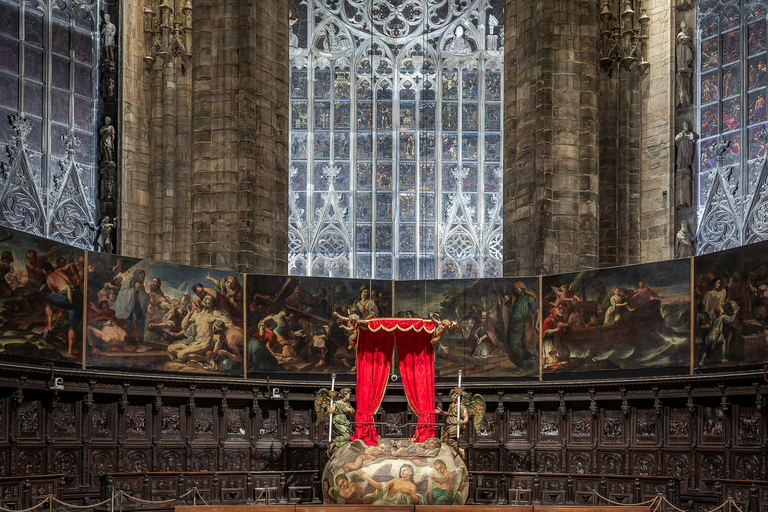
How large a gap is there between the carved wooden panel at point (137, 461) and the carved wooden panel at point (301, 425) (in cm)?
295

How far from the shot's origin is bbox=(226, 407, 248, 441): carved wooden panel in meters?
18.9

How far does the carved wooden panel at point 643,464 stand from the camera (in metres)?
17.7

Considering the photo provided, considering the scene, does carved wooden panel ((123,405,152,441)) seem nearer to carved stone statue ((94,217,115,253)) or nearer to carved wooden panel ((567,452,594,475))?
carved stone statue ((94,217,115,253))

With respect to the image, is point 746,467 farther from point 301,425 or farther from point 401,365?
point 301,425

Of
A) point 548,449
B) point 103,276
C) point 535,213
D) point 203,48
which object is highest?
point 203,48

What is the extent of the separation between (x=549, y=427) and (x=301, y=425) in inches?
195

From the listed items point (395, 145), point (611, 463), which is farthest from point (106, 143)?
point (611, 463)

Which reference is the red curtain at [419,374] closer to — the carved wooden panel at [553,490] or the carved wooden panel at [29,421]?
the carved wooden panel at [553,490]

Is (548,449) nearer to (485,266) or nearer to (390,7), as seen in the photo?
Result: (485,266)

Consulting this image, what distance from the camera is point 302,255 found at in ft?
87.1

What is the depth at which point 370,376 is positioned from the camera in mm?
15773

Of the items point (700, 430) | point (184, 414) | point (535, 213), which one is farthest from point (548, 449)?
point (184, 414)

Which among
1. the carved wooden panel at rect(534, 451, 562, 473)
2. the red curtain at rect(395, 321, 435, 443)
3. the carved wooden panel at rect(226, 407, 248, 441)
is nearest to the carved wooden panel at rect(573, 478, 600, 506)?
the carved wooden panel at rect(534, 451, 562, 473)

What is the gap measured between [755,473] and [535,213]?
26.5ft
